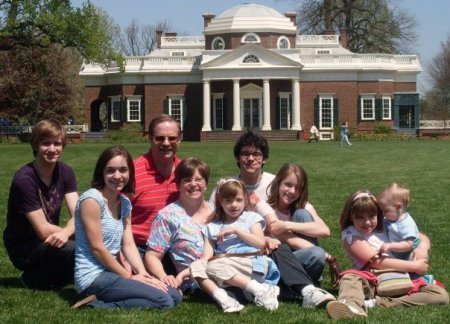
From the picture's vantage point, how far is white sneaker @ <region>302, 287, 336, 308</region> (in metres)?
6.74

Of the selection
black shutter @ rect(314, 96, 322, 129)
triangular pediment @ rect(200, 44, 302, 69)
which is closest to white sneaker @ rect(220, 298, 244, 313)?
triangular pediment @ rect(200, 44, 302, 69)

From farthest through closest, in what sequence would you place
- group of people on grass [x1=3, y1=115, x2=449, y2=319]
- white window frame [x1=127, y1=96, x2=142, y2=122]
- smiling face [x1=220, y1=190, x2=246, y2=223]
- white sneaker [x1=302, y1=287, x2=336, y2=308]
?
white window frame [x1=127, y1=96, x2=142, y2=122] → smiling face [x1=220, y1=190, x2=246, y2=223] → group of people on grass [x1=3, y1=115, x2=449, y2=319] → white sneaker [x1=302, y1=287, x2=336, y2=308]

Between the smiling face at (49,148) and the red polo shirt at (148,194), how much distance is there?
685 mm

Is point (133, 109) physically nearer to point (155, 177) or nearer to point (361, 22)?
point (361, 22)

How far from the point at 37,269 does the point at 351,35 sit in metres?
62.6

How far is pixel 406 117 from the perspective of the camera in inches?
2175

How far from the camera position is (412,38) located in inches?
2682

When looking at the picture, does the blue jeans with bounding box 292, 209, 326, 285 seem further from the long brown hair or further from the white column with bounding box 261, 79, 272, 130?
the white column with bounding box 261, 79, 272, 130

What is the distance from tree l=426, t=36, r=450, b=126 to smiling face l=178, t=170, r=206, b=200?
72281 mm

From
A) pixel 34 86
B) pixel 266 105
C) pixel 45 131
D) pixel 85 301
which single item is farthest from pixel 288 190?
pixel 34 86

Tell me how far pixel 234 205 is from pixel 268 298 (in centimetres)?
76

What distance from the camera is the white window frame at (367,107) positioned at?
177 feet

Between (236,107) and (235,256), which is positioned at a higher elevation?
(236,107)

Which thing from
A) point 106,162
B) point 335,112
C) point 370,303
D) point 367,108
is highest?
point 367,108
